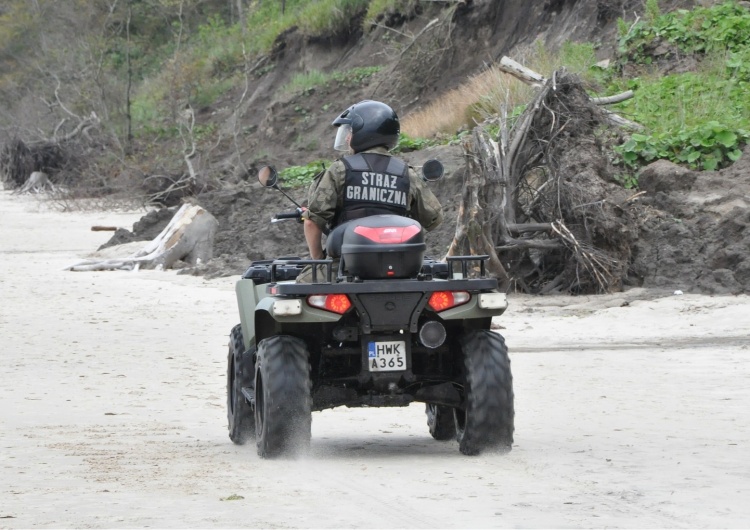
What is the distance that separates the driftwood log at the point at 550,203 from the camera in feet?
51.1

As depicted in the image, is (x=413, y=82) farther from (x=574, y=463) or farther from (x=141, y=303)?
(x=574, y=463)

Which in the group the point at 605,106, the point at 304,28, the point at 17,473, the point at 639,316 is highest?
the point at 304,28

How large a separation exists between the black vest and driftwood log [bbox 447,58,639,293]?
8.30 metres

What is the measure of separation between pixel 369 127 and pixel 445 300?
114 centimetres

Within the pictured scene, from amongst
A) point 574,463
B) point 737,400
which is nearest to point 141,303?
point 737,400

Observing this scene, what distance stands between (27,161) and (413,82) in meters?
14.6

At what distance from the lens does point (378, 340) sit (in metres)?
6.76

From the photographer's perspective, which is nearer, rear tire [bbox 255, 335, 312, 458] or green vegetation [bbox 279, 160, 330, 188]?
rear tire [bbox 255, 335, 312, 458]

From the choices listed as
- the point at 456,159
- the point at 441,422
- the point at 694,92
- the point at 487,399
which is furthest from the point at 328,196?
the point at 456,159

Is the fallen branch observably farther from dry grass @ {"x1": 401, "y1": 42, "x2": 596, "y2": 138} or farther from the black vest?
the black vest

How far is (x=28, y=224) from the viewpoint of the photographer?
31.4m

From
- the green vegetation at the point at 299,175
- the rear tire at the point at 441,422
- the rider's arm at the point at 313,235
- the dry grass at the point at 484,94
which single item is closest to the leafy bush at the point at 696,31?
the dry grass at the point at 484,94

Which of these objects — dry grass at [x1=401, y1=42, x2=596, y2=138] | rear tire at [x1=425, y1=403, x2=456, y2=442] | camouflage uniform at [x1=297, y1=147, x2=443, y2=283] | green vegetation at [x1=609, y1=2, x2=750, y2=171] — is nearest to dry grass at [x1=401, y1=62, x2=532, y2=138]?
dry grass at [x1=401, y1=42, x2=596, y2=138]

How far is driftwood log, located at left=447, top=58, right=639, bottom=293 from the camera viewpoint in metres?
15.6
